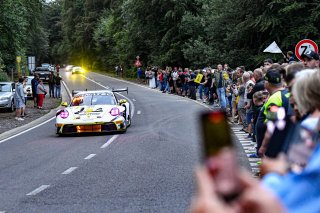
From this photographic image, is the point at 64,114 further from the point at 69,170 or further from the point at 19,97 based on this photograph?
the point at 19,97

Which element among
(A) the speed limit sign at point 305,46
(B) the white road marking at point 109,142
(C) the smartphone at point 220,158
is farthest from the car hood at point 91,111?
(C) the smartphone at point 220,158

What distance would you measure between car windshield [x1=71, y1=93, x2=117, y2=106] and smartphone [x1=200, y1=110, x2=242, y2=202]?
1735 cm

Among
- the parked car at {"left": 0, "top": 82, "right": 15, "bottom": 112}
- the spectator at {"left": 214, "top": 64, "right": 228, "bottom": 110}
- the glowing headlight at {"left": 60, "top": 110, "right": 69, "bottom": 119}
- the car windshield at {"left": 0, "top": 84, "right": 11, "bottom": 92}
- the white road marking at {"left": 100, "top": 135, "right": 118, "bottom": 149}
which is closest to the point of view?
the white road marking at {"left": 100, "top": 135, "right": 118, "bottom": 149}

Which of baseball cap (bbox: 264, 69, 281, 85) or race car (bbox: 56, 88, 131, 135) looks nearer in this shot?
baseball cap (bbox: 264, 69, 281, 85)

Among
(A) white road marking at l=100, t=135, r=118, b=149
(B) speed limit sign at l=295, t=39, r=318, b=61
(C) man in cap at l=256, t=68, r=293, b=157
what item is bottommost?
(A) white road marking at l=100, t=135, r=118, b=149

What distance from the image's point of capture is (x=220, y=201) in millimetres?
1804

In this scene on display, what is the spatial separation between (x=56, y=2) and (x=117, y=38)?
82542mm

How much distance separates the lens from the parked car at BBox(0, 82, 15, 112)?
29.6m

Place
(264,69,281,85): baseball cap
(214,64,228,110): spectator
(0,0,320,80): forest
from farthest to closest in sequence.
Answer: (0,0,320,80): forest < (214,64,228,110): spectator < (264,69,281,85): baseball cap

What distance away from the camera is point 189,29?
53.0 m

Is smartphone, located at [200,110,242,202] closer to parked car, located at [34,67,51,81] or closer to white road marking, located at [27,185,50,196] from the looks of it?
white road marking, located at [27,185,50,196]

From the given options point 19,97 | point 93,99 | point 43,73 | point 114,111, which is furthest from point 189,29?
point 114,111

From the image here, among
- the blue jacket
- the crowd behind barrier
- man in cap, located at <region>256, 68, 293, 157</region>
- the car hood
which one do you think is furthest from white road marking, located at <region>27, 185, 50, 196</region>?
the car hood

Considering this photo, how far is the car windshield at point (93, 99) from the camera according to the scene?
19188 mm
